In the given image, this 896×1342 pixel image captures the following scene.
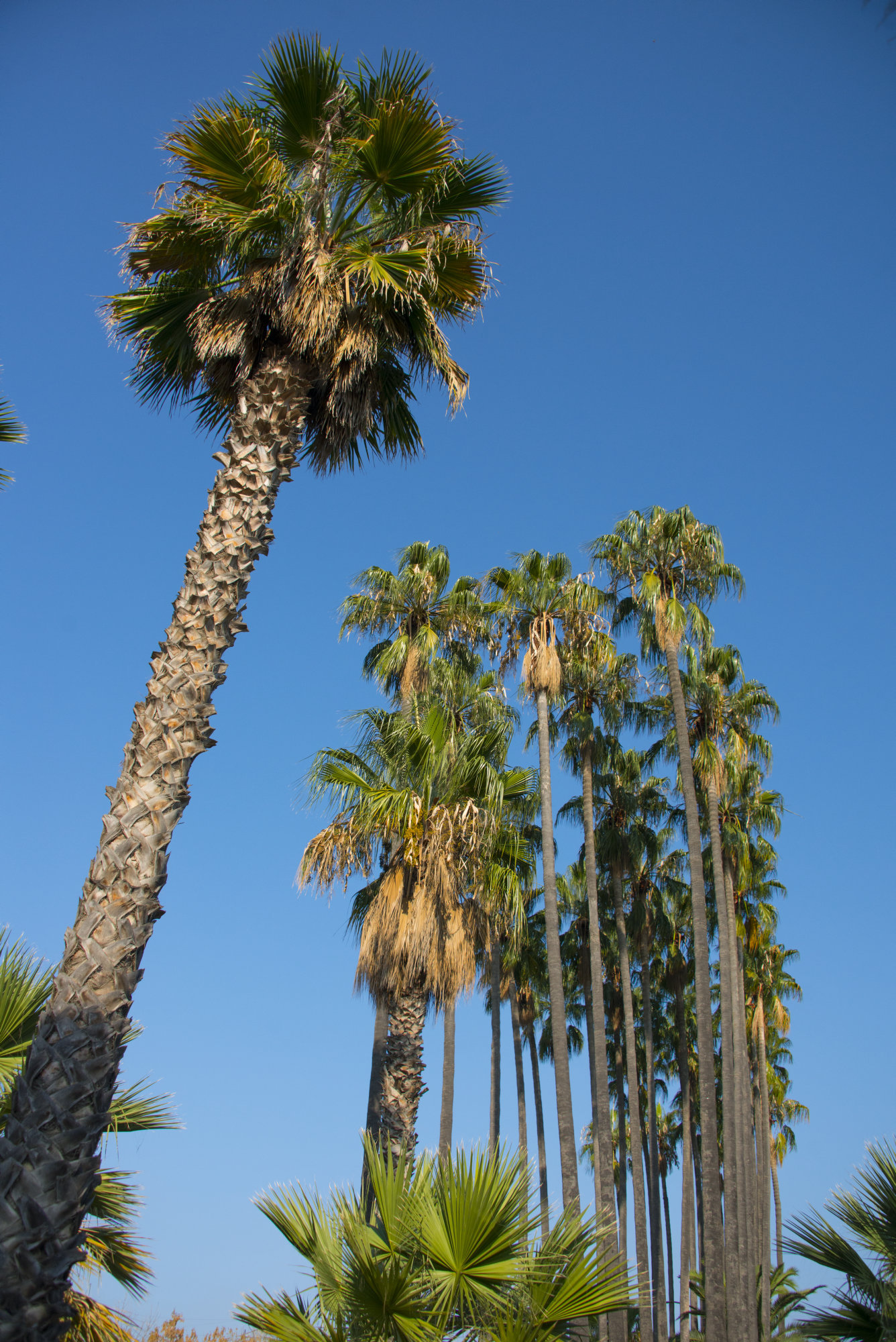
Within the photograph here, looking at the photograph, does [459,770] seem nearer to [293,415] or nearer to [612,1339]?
[293,415]

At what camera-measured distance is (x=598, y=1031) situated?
2675cm

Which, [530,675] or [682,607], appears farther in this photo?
[682,607]

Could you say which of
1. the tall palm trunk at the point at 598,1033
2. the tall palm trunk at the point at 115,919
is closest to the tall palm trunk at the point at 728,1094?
the tall palm trunk at the point at 598,1033

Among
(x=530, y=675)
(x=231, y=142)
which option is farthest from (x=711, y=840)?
(x=231, y=142)

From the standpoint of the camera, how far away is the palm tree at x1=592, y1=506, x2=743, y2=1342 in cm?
2398

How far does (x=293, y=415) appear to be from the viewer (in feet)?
26.3

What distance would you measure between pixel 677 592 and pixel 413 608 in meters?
8.00

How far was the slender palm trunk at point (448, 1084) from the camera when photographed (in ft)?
70.9

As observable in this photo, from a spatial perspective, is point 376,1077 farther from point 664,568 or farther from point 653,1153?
point 653,1153

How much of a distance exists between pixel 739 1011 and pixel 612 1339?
9525mm

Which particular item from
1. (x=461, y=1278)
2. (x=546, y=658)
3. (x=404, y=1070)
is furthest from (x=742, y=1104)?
(x=461, y=1278)

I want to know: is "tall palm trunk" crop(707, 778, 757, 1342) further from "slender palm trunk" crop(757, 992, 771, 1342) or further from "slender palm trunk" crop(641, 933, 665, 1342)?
"slender palm trunk" crop(757, 992, 771, 1342)

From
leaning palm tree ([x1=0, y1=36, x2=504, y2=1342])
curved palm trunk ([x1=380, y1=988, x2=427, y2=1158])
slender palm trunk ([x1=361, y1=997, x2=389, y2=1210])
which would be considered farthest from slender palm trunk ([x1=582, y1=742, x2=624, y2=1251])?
leaning palm tree ([x1=0, y1=36, x2=504, y2=1342])

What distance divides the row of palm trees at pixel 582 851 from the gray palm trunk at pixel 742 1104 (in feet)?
0.34
